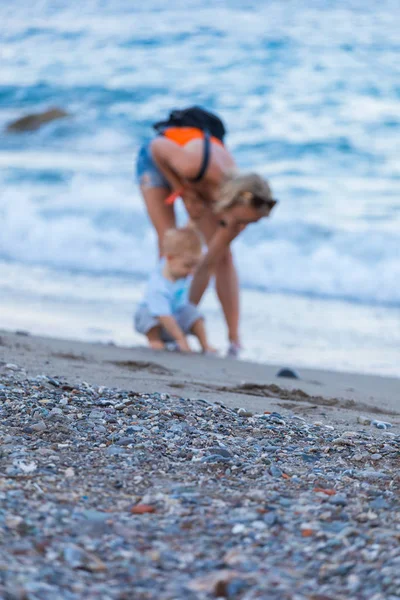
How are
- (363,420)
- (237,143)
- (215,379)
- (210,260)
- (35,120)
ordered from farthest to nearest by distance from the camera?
(35,120) < (237,143) < (210,260) < (215,379) < (363,420)

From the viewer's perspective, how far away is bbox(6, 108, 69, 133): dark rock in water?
60.4ft

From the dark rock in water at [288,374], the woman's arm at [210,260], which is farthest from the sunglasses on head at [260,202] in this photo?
the dark rock in water at [288,374]

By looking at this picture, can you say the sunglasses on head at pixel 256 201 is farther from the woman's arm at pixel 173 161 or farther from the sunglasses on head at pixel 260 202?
the woman's arm at pixel 173 161

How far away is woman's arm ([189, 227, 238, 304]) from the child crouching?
0.47ft

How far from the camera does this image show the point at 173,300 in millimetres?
Result: 5434

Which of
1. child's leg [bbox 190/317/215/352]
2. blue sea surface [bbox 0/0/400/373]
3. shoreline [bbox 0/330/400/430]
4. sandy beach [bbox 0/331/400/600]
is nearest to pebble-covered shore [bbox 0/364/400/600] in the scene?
sandy beach [bbox 0/331/400/600]

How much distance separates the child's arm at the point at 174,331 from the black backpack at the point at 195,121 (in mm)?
1381

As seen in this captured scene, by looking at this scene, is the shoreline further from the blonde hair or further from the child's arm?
the blonde hair

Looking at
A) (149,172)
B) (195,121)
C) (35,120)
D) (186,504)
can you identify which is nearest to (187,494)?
(186,504)

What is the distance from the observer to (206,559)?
5.88ft

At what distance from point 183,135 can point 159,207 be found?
1.72 feet

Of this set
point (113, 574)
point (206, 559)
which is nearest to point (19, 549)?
point (113, 574)

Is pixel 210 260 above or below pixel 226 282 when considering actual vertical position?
above

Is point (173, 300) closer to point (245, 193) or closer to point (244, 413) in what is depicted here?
point (245, 193)
